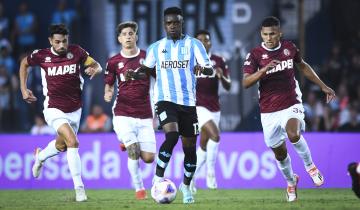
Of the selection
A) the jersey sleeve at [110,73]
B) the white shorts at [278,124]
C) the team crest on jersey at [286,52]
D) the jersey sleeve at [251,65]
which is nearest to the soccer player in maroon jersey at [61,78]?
the jersey sleeve at [110,73]

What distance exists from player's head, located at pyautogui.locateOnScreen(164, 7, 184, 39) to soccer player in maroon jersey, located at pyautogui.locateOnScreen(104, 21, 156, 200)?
2137 millimetres

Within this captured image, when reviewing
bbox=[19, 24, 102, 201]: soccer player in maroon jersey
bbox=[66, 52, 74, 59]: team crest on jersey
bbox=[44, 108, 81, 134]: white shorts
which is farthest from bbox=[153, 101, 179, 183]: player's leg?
bbox=[66, 52, 74, 59]: team crest on jersey

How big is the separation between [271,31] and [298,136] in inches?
59.1

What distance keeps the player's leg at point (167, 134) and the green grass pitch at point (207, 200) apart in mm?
504

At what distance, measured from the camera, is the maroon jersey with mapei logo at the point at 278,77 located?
12789 mm

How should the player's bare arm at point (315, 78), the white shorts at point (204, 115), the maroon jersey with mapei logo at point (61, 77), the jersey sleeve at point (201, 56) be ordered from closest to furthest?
the jersey sleeve at point (201, 56), the player's bare arm at point (315, 78), the maroon jersey with mapei logo at point (61, 77), the white shorts at point (204, 115)

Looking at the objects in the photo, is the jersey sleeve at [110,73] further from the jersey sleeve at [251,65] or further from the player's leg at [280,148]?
the player's leg at [280,148]

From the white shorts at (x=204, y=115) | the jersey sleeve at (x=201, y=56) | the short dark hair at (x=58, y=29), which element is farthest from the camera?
the white shorts at (x=204, y=115)

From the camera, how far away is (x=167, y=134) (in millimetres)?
11859

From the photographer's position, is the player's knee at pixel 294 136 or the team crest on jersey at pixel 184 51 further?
the player's knee at pixel 294 136

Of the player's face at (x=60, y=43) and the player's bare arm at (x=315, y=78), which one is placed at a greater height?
the player's face at (x=60, y=43)

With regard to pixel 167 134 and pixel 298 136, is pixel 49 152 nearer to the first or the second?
pixel 167 134

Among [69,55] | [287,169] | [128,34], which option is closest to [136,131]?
[128,34]

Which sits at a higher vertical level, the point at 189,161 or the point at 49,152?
the point at 189,161
